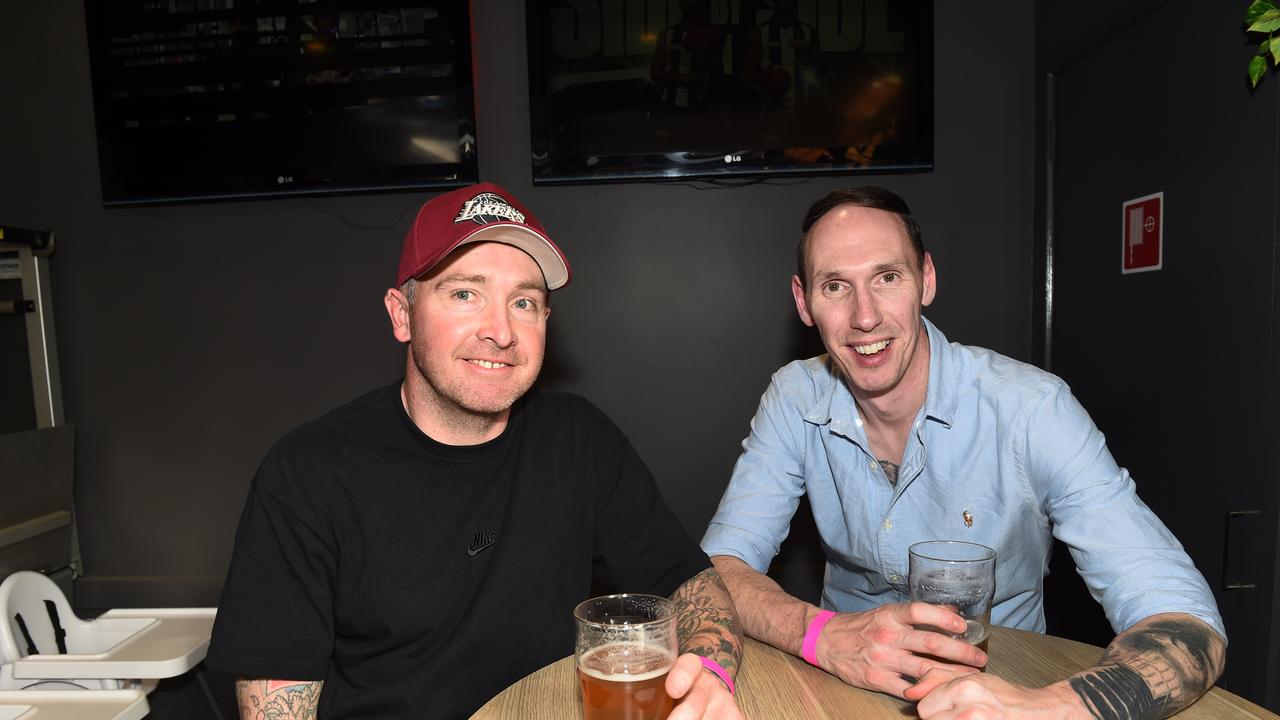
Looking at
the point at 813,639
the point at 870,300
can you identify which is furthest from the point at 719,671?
the point at 870,300

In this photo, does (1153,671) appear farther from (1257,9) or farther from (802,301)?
(1257,9)

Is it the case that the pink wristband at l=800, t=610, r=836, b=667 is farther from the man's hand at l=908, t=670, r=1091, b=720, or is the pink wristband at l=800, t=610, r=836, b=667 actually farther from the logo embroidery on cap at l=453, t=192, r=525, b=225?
the logo embroidery on cap at l=453, t=192, r=525, b=225

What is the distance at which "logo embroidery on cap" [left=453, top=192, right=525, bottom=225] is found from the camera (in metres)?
1.32

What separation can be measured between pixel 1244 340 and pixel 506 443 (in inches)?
68.9

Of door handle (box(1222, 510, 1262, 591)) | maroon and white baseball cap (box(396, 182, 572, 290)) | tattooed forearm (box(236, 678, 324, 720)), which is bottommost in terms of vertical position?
door handle (box(1222, 510, 1262, 591))

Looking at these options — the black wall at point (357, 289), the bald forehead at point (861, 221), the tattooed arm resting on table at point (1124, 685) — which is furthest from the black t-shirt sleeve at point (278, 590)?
the black wall at point (357, 289)

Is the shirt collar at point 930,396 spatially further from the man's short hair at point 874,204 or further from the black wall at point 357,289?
the black wall at point 357,289

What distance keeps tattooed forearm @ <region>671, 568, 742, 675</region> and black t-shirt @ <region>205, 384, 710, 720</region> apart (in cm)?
5

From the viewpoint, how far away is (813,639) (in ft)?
3.80

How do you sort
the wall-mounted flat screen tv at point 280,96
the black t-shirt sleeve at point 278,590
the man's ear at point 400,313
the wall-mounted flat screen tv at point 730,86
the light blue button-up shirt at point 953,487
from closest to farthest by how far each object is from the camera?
the black t-shirt sleeve at point 278,590 → the light blue button-up shirt at point 953,487 → the man's ear at point 400,313 → the wall-mounted flat screen tv at point 730,86 → the wall-mounted flat screen tv at point 280,96

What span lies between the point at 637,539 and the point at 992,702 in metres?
0.70

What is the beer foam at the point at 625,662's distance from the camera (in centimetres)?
87

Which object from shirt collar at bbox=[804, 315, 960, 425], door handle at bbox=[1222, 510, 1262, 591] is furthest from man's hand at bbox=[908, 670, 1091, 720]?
door handle at bbox=[1222, 510, 1262, 591]

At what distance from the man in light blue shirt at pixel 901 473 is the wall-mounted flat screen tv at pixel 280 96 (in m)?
1.90
